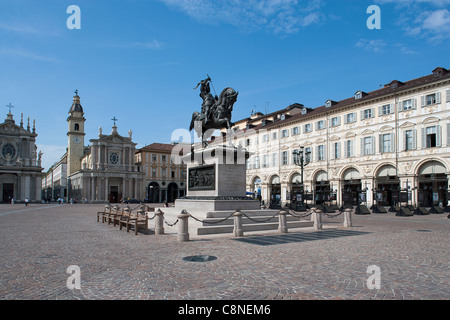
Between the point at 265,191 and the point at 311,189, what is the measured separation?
9.90 metres

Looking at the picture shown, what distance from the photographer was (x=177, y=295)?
5426 millimetres

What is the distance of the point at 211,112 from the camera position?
58.5 feet

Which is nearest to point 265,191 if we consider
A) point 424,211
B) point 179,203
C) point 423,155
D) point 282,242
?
point 423,155

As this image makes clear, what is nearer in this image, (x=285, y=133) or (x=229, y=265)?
(x=229, y=265)

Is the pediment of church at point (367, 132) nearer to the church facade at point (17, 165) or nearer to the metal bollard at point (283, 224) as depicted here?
the metal bollard at point (283, 224)

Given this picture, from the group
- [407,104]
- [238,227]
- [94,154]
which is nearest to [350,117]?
[407,104]

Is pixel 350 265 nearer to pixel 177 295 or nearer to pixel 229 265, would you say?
pixel 229 265

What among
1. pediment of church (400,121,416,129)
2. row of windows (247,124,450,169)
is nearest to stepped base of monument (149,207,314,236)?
row of windows (247,124,450,169)

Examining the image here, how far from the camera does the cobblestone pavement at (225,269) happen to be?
219 inches

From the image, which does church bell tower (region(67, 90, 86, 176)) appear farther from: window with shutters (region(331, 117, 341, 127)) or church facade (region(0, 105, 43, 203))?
window with shutters (region(331, 117, 341, 127))

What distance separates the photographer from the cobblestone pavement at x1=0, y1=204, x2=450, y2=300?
555 cm

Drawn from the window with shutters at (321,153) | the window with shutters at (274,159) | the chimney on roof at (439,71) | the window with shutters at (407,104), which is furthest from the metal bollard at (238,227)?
the window with shutters at (274,159)

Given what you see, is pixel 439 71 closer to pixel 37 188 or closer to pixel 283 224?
pixel 283 224

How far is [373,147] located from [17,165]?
67.0m
